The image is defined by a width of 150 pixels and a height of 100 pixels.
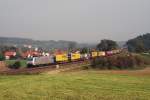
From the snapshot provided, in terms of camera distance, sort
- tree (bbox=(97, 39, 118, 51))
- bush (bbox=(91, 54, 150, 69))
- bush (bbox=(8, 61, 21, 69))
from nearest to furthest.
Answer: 1. bush (bbox=(91, 54, 150, 69))
2. bush (bbox=(8, 61, 21, 69))
3. tree (bbox=(97, 39, 118, 51))

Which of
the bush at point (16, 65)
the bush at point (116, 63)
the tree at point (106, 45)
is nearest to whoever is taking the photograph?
the bush at point (116, 63)

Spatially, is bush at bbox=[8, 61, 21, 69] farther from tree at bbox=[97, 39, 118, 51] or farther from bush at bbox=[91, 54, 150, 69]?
tree at bbox=[97, 39, 118, 51]

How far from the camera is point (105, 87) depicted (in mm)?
20828

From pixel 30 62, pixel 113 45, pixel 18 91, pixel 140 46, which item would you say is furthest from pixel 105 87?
pixel 140 46

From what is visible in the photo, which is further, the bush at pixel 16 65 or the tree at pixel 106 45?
the tree at pixel 106 45

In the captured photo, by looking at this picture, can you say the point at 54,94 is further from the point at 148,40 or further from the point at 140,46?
the point at 148,40

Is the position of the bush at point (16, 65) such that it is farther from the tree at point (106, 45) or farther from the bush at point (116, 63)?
the tree at point (106, 45)

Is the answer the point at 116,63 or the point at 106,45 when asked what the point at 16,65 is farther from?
the point at 106,45

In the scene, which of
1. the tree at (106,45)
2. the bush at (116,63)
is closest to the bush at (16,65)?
the bush at (116,63)

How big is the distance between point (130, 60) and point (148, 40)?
104299 mm

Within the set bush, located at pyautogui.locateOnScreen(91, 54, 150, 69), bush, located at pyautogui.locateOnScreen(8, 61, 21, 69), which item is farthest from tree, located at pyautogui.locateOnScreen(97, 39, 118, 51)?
bush, located at pyautogui.locateOnScreen(91, 54, 150, 69)

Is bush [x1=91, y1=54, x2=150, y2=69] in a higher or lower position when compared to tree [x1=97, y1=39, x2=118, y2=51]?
lower

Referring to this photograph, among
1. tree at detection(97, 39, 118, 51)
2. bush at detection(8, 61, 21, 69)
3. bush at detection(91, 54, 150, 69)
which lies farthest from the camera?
tree at detection(97, 39, 118, 51)

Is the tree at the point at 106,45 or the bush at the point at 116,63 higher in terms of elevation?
the tree at the point at 106,45
